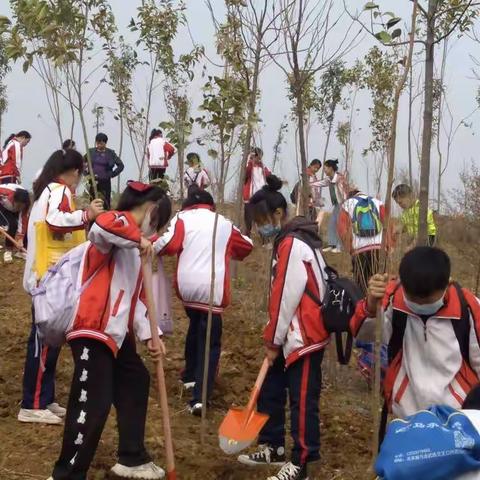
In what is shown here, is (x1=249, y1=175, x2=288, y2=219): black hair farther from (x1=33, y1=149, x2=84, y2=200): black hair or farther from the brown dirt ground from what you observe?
the brown dirt ground

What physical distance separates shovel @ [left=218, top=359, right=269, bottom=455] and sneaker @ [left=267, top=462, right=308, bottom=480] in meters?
0.23

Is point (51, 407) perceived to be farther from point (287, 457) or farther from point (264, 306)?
point (264, 306)

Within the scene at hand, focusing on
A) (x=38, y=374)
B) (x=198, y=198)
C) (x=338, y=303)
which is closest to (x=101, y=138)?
(x=198, y=198)

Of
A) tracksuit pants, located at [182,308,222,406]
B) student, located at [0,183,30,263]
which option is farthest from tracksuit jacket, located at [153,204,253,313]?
student, located at [0,183,30,263]

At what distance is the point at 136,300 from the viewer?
371 centimetres

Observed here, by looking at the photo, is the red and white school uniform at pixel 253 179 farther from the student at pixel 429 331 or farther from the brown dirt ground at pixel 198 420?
the student at pixel 429 331

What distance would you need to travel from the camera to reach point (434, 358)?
304 cm

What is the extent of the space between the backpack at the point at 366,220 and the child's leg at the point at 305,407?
3.00m

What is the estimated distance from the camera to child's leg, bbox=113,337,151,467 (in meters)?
3.76

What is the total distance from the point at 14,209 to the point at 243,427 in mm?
6691

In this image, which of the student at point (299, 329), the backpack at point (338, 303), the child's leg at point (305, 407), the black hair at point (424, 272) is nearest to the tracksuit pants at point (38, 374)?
the student at point (299, 329)

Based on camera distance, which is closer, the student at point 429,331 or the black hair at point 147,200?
the student at point 429,331

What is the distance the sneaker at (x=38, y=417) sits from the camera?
15.1 feet

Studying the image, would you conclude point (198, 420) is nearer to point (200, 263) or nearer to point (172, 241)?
point (200, 263)
